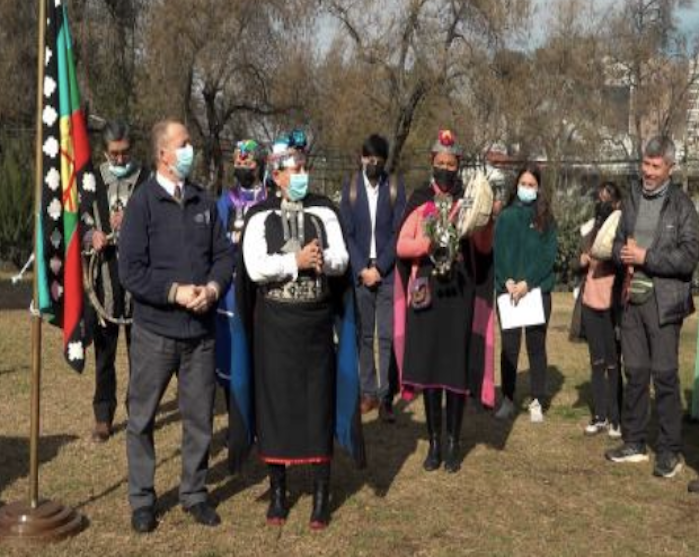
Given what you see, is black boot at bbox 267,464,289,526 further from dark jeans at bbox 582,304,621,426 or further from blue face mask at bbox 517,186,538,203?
blue face mask at bbox 517,186,538,203

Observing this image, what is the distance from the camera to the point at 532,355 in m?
8.16

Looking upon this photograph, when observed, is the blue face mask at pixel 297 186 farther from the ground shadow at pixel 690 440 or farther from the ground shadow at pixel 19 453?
the ground shadow at pixel 690 440

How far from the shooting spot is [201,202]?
5.23 m

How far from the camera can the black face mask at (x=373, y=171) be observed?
7.84 meters

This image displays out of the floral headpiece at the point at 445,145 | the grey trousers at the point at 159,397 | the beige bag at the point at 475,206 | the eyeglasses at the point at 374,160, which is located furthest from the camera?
the eyeglasses at the point at 374,160

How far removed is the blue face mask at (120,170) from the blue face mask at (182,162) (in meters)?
1.66

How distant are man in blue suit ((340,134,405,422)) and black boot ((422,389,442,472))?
125 cm

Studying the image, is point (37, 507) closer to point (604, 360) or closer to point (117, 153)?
point (117, 153)

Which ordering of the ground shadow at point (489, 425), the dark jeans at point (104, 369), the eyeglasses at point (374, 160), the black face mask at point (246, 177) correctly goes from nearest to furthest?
the black face mask at point (246, 177), the dark jeans at point (104, 369), the ground shadow at point (489, 425), the eyeglasses at point (374, 160)

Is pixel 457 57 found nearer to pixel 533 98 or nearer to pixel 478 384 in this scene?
pixel 533 98

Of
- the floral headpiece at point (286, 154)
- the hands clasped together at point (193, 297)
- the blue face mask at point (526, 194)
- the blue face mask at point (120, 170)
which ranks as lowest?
the hands clasped together at point (193, 297)

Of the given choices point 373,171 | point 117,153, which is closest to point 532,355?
point 373,171

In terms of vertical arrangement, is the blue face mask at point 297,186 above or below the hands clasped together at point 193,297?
above

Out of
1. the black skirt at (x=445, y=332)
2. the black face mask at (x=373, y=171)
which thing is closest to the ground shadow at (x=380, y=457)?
the black skirt at (x=445, y=332)
